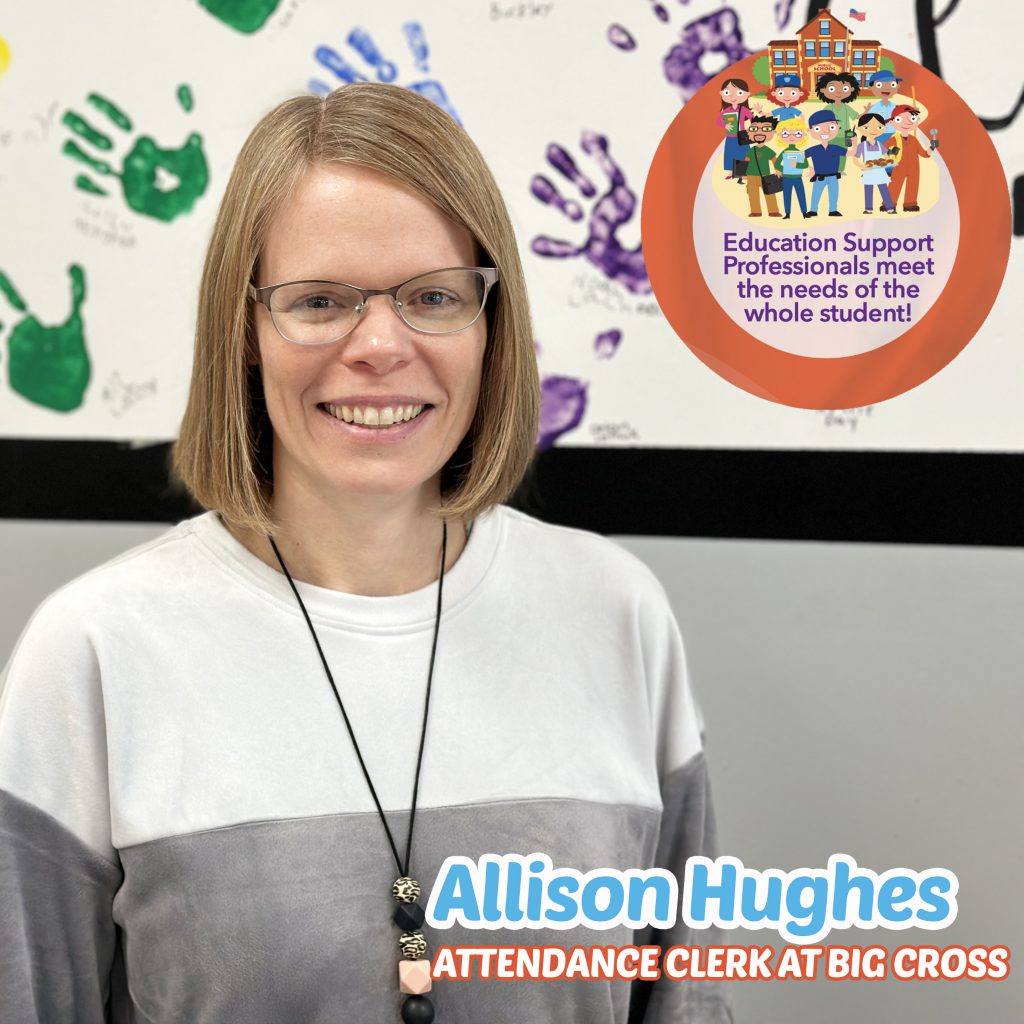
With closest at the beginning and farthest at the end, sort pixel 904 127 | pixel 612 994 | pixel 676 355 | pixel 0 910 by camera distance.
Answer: pixel 0 910
pixel 612 994
pixel 904 127
pixel 676 355

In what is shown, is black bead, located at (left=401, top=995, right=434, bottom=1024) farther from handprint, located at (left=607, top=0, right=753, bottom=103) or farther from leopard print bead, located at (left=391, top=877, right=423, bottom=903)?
handprint, located at (left=607, top=0, right=753, bottom=103)

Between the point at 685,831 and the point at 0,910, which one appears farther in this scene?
the point at 685,831

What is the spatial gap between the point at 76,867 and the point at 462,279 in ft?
1.92

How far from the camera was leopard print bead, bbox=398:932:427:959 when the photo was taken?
906mm

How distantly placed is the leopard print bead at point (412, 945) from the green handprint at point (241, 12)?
1.02 metres

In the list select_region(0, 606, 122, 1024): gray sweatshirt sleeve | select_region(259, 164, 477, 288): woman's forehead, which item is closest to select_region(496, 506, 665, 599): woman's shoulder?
select_region(259, 164, 477, 288): woman's forehead

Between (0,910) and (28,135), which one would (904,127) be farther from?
(0,910)

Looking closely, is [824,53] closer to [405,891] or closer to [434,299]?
[434,299]

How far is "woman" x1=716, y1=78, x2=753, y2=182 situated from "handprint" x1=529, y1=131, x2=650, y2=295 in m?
0.14

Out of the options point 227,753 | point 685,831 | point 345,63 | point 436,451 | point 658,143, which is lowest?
point 685,831

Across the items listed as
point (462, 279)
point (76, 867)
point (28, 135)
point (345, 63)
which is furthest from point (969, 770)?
point (28, 135)

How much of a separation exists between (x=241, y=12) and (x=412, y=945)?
1.05 metres

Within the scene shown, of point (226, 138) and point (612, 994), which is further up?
point (226, 138)

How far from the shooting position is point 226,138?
1.32 meters
